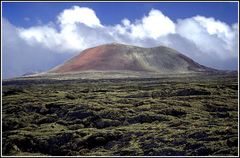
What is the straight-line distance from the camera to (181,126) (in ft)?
130

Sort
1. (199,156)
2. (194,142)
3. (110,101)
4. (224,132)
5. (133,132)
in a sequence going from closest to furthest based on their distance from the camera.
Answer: (199,156) → (194,142) → (224,132) → (133,132) → (110,101)

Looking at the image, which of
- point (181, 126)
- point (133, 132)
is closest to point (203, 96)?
point (181, 126)

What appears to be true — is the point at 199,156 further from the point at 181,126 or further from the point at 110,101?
the point at 110,101

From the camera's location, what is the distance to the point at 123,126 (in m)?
42.0

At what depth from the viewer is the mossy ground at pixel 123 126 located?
3309 cm

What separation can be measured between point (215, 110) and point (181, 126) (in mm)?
10812

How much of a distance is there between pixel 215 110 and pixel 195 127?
11264mm

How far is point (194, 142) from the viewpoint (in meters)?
32.5

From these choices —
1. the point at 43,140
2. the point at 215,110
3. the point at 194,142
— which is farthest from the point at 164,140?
the point at 215,110

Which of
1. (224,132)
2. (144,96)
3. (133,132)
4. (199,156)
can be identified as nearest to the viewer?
(199,156)

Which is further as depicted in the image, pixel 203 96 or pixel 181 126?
pixel 203 96

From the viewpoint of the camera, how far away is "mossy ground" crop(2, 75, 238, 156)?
3309 centimetres

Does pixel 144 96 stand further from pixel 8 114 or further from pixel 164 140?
pixel 164 140

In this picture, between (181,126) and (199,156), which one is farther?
(181,126)
